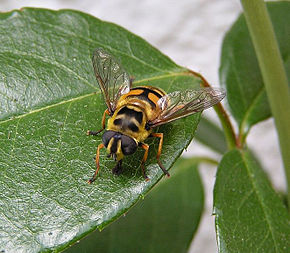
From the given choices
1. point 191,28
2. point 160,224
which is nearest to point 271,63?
point 160,224

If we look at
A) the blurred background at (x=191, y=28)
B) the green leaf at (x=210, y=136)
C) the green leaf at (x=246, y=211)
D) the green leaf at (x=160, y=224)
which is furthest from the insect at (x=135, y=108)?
the blurred background at (x=191, y=28)

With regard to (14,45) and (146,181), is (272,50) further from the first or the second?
(14,45)

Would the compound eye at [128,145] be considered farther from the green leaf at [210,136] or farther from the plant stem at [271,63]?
the green leaf at [210,136]

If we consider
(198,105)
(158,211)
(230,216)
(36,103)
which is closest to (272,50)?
(198,105)

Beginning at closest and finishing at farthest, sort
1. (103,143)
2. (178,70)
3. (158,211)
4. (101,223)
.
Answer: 1. (101,223)
2. (103,143)
3. (178,70)
4. (158,211)

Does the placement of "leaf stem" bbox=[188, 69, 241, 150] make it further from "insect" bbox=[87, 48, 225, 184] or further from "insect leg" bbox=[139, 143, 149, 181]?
"insect leg" bbox=[139, 143, 149, 181]

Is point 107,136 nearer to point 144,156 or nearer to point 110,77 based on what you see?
point 144,156
